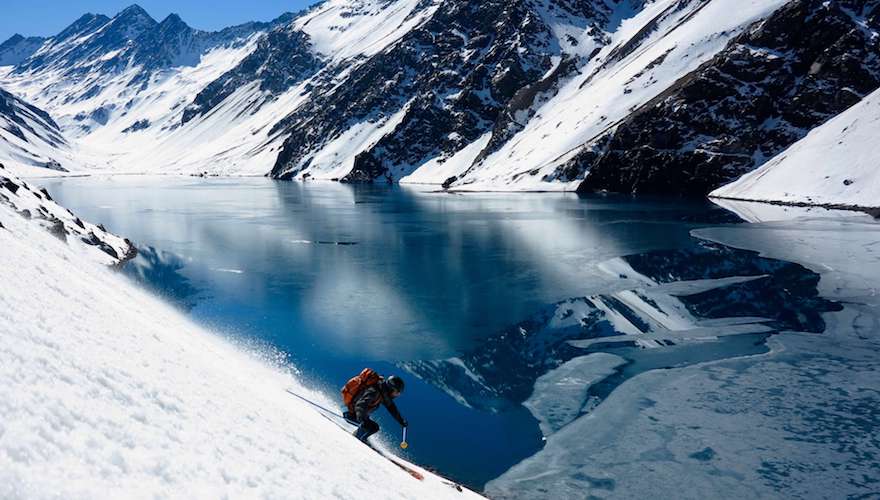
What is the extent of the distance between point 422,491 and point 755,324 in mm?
21421

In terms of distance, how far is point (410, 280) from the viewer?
129 ft

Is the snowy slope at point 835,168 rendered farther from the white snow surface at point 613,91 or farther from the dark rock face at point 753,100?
the white snow surface at point 613,91

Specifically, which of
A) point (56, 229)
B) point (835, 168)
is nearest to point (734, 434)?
point (56, 229)

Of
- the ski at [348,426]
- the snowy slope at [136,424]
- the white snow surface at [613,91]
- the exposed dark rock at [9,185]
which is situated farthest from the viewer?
the white snow surface at [613,91]

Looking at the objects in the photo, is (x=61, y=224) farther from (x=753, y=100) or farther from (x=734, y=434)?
(x=753, y=100)

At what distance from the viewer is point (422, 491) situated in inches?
504

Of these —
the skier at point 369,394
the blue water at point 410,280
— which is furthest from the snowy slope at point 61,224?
the skier at point 369,394

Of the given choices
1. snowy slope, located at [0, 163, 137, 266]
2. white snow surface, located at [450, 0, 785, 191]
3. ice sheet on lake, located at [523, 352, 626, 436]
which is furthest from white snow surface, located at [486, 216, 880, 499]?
white snow surface, located at [450, 0, 785, 191]

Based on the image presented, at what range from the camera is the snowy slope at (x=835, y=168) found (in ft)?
226

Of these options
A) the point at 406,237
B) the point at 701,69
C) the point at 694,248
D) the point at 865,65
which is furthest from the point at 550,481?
the point at 701,69

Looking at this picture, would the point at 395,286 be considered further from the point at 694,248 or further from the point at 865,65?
the point at 865,65

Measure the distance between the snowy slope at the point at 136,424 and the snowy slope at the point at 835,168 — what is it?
240 ft

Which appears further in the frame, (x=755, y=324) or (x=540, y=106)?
(x=540, y=106)

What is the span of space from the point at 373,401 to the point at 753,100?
10969 cm
